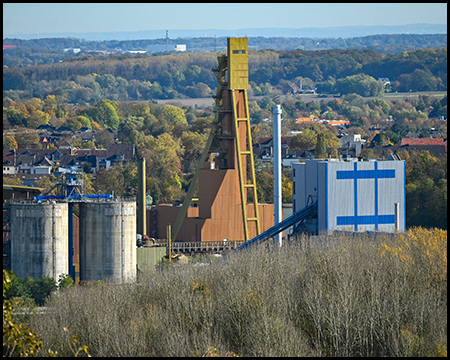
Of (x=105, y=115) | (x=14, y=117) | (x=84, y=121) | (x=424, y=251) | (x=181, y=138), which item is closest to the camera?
(x=424, y=251)

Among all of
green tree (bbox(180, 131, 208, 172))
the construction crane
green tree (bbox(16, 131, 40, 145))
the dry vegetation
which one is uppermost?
green tree (bbox(16, 131, 40, 145))

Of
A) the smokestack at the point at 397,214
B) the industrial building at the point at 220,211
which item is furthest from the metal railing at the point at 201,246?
the smokestack at the point at 397,214

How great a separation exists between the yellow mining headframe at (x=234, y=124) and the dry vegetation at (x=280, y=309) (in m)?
16.0

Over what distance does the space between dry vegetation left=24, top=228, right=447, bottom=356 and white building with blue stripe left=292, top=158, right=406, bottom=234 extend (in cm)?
552

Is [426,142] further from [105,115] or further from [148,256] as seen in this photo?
[105,115]

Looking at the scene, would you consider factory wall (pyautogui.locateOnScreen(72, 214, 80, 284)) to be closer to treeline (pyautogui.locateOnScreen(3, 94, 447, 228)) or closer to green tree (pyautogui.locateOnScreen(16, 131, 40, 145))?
treeline (pyautogui.locateOnScreen(3, 94, 447, 228))

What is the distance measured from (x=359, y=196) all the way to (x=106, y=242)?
13592mm

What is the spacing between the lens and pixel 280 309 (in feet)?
121

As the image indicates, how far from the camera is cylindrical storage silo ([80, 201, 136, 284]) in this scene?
54.6 metres

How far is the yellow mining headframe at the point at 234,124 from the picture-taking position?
60.8 metres

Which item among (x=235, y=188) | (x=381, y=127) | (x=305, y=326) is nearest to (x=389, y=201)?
(x=235, y=188)

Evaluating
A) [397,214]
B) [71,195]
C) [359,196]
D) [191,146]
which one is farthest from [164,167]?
[359,196]

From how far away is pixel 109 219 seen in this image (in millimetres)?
54938

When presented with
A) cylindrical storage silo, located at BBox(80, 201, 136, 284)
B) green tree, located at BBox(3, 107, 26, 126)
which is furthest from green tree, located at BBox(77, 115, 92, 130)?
cylindrical storage silo, located at BBox(80, 201, 136, 284)
